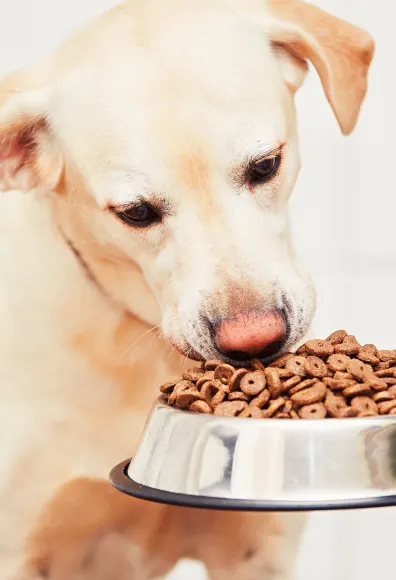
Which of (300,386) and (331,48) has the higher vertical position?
(331,48)

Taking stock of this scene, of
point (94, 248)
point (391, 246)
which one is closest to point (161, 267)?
point (94, 248)

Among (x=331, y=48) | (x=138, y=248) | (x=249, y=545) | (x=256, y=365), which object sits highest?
(x=331, y=48)

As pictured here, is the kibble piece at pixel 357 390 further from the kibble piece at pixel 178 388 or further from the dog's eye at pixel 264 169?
the dog's eye at pixel 264 169

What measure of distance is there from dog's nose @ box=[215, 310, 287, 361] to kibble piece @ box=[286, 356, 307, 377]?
0.17ft

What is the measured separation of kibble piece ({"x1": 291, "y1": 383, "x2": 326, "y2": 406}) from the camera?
846mm

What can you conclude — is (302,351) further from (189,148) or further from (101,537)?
(101,537)

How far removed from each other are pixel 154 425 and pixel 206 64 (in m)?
0.50

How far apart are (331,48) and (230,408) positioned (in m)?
0.59

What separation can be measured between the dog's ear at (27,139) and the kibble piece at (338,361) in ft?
1.61

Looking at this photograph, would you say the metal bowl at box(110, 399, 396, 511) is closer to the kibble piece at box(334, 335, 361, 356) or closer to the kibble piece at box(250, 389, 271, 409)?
the kibble piece at box(250, 389, 271, 409)

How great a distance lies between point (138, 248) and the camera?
114cm

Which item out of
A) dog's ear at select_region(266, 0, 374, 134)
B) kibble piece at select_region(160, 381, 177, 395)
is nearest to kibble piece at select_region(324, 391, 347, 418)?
kibble piece at select_region(160, 381, 177, 395)

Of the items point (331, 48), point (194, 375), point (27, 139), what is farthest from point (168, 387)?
point (331, 48)

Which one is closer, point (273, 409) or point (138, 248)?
point (273, 409)
